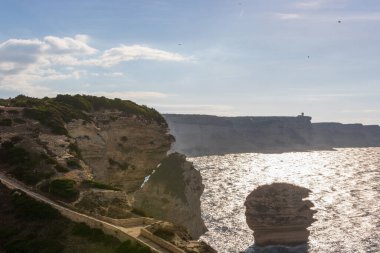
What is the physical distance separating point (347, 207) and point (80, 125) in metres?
82.1

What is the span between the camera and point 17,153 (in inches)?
1580

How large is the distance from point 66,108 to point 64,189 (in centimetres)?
2347

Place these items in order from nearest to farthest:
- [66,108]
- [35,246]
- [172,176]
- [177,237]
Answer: [35,246] → [177,237] → [66,108] → [172,176]

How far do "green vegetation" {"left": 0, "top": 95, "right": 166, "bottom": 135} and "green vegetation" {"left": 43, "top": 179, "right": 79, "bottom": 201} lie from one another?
13.3 metres

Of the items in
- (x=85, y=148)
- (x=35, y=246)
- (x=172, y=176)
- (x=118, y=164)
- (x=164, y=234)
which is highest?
(x=85, y=148)

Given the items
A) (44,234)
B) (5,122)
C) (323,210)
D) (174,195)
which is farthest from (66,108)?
(323,210)

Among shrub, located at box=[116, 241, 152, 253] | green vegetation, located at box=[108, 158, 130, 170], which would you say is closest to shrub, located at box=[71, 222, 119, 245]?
shrub, located at box=[116, 241, 152, 253]

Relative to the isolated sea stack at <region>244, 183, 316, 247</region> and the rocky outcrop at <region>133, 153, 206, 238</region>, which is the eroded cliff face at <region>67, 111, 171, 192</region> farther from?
the isolated sea stack at <region>244, 183, 316, 247</region>

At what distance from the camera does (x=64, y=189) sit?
113 feet

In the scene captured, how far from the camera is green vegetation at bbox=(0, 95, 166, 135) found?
162 ft

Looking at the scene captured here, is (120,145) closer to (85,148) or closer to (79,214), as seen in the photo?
(85,148)

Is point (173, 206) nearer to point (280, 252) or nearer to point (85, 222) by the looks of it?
point (280, 252)

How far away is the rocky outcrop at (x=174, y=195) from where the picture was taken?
2928 inches

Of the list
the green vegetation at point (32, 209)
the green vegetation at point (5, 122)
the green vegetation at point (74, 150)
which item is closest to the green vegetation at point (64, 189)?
the green vegetation at point (32, 209)
